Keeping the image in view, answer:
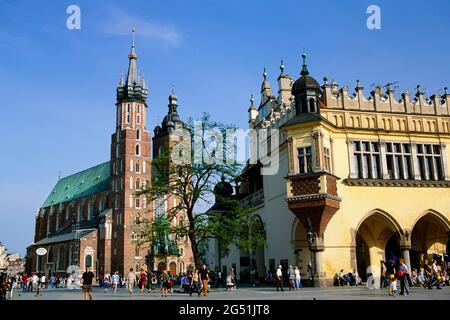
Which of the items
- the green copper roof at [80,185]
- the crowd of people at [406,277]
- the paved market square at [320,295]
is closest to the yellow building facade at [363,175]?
the crowd of people at [406,277]

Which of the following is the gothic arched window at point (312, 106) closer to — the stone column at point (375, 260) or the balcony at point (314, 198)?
the balcony at point (314, 198)

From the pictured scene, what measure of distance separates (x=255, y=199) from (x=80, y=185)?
90481 millimetres

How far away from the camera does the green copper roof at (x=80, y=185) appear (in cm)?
11219

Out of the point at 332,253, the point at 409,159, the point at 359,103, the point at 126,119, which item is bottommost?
the point at 332,253

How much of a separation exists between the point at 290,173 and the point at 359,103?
25.2ft

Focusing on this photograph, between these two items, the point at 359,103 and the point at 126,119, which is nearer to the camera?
the point at 359,103

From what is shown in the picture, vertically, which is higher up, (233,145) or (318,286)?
(233,145)

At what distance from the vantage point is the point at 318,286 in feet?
92.7

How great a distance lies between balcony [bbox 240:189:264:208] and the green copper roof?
6859 cm

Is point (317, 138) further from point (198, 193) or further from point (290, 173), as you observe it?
point (198, 193)

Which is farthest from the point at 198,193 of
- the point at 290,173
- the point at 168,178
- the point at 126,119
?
the point at 126,119

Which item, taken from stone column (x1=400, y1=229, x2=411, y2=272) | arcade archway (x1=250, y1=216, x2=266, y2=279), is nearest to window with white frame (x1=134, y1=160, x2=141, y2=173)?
arcade archway (x1=250, y1=216, x2=266, y2=279)
